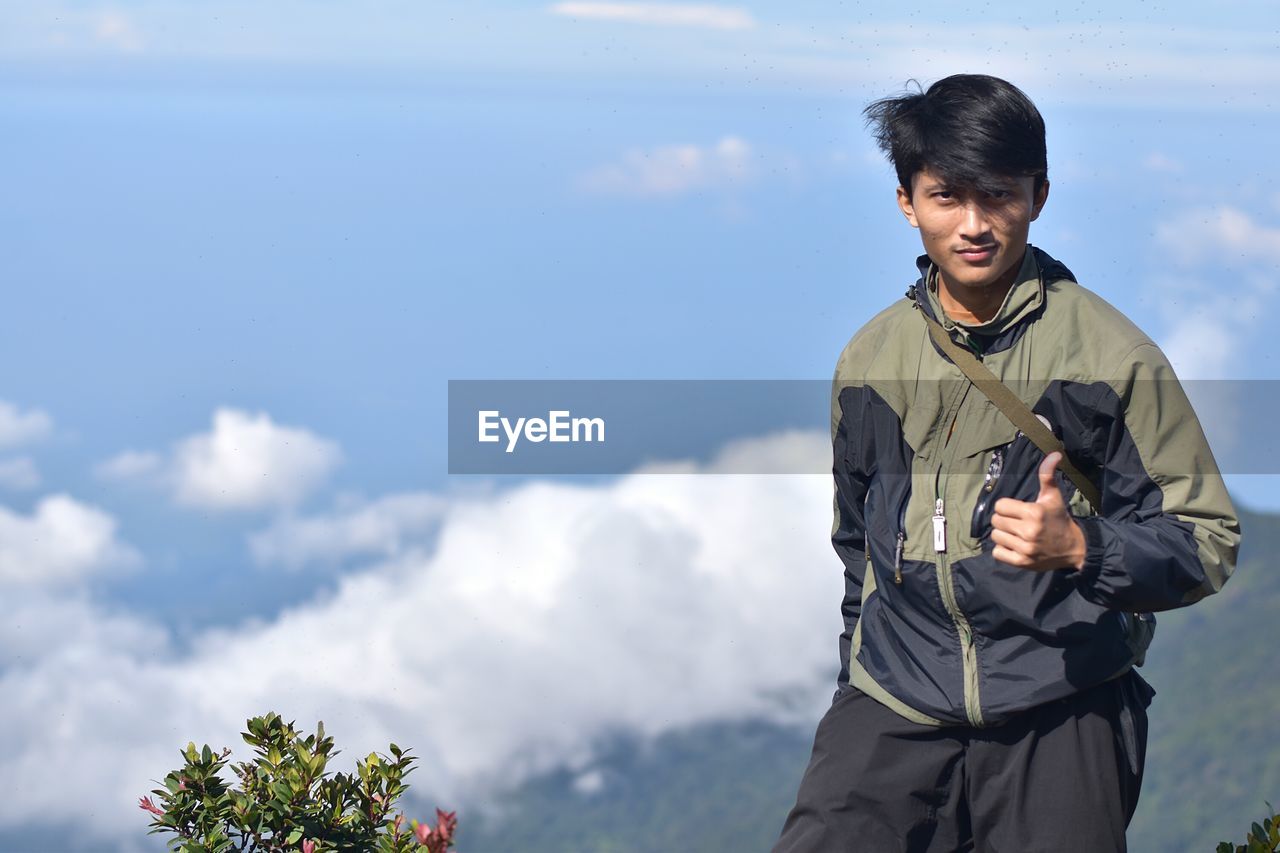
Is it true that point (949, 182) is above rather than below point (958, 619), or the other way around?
above

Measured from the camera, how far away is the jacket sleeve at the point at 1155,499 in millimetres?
3539

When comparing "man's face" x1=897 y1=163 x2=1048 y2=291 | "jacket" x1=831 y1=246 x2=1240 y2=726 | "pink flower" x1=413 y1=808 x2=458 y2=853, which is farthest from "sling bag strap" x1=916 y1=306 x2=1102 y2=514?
"pink flower" x1=413 y1=808 x2=458 y2=853

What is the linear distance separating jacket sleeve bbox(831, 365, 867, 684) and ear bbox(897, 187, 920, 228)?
1.57ft

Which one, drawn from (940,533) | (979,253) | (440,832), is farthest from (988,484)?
(440,832)

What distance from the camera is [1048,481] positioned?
351 cm

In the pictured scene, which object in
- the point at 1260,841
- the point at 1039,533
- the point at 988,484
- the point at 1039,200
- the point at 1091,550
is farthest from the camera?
the point at 1260,841

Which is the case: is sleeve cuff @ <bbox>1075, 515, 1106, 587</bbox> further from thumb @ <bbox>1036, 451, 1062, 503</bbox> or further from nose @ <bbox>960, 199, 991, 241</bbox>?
nose @ <bbox>960, 199, 991, 241</bbox>

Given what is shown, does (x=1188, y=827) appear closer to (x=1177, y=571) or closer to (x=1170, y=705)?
(x=1170, y=705)

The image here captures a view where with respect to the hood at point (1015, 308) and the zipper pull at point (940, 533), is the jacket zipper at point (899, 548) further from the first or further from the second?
the hood at point (1015, 308)

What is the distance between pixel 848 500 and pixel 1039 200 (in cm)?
103

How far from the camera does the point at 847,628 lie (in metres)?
4.43

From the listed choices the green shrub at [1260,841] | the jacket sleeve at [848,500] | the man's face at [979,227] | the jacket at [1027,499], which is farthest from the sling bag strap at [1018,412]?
the green shrub at [1260,841]

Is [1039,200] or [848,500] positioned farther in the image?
[848,500]

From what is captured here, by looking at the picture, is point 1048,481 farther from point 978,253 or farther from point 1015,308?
point 978,253
